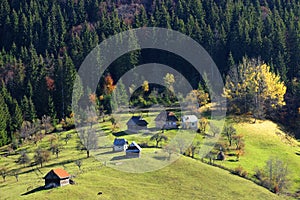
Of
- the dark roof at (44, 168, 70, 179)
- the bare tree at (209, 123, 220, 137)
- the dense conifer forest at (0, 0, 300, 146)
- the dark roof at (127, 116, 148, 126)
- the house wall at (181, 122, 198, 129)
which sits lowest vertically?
the dark roof at (44, 168, 70, 179)

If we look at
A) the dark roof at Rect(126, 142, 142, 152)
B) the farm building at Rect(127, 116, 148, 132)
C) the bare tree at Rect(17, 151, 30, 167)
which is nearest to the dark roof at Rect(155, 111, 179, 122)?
the farm building at Rect(127, 116, 148, 132)

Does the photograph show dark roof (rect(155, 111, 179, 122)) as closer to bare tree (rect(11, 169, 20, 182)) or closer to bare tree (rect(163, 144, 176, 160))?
bare tree (rect(163, 144, 176, 160))

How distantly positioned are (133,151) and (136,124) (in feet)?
48.8

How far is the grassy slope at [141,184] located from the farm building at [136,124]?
1664cm

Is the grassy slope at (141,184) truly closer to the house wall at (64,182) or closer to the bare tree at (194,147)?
the house wall at (64,182)

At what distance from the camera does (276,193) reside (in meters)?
70.5

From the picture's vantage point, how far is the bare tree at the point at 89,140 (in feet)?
270

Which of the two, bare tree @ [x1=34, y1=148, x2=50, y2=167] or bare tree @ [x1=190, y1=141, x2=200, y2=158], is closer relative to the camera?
bare tree @ [x1=34, y1=148, x2=50, y2=167]

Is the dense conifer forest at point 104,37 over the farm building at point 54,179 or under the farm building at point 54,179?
over

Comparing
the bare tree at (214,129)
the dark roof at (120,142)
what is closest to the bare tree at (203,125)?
the bare tree at (214,129)

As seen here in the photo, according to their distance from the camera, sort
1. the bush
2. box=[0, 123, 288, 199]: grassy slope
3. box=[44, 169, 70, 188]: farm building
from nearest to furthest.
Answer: box=[0, 123, 288, 199]: grassy slope, box=[44, 169, 70, 188]: farm building, the bush

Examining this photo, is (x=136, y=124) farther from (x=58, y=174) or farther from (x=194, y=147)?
(x=58, y=174)

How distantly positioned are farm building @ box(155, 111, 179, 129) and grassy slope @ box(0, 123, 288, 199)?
16.1m

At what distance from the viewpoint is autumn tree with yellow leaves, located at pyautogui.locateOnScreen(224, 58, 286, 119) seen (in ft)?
340
